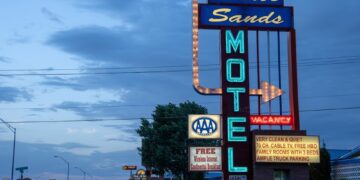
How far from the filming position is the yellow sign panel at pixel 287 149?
3384 cm

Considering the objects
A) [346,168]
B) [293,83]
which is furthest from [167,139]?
[293,83]

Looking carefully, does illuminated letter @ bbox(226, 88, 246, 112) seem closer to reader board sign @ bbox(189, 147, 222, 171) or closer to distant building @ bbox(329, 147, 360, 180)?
reader board sign @ bbox(189, 147, 222, 171)

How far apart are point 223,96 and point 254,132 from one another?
295 centimetres

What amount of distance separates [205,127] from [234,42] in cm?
577

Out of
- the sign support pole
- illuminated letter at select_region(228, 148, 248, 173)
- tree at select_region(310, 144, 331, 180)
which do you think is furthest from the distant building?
illuminated letter at select_region(228, 148, 248, 173)

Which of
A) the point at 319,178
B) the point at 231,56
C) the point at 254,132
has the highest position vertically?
the point at 231,56

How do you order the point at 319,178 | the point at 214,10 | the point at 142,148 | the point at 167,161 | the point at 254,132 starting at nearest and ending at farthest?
the point at 254,132, the point at 214,10, the point at 319,178, the point at 167,161, the point at 142,148

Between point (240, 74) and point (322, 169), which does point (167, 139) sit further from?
point (240, 74)

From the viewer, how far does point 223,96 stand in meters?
34.5

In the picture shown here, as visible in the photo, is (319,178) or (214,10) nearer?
(214,10)

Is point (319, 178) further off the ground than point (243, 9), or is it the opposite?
point (243, 9)

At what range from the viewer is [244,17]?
3625 centimetres

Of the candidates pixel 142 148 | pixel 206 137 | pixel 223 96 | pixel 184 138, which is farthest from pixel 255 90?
pixel 142 148

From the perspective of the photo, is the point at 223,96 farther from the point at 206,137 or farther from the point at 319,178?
the point at 319,178
